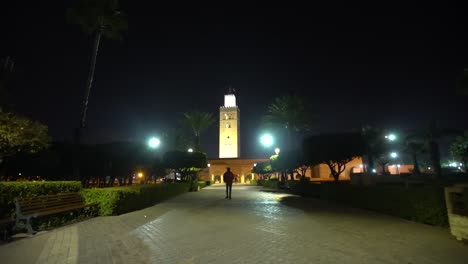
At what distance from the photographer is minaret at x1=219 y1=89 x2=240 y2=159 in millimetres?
94688

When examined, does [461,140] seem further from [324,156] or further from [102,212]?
[102,212]

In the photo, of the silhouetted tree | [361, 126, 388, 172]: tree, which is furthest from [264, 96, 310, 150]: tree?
the silhouetted tree

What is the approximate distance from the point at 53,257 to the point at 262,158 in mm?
82120

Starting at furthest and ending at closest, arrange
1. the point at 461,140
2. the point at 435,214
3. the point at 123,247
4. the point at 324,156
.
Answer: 1. the point at 461,140
2. the point at 324,156
3. the point at 435,214
4. the point at 123,247

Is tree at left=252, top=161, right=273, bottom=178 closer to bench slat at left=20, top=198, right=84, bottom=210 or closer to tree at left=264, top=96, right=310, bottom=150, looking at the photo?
tree at left=264, top=96, right=310, bottom=150

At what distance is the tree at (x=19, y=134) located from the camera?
13.6 metres

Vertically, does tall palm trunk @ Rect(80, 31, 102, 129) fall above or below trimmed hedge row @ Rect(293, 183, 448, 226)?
above

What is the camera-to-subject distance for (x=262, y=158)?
3450 inches

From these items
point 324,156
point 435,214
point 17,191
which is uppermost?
point 324,156

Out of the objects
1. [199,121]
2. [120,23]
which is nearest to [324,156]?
[120,23]

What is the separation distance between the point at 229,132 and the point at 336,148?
6867 cm

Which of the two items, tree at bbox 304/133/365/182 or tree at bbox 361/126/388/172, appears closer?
tree at bbox 304/133/365/182

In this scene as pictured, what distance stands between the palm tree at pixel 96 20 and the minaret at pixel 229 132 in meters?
72.9

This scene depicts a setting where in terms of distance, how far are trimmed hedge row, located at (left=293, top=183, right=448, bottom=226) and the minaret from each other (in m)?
77.0
